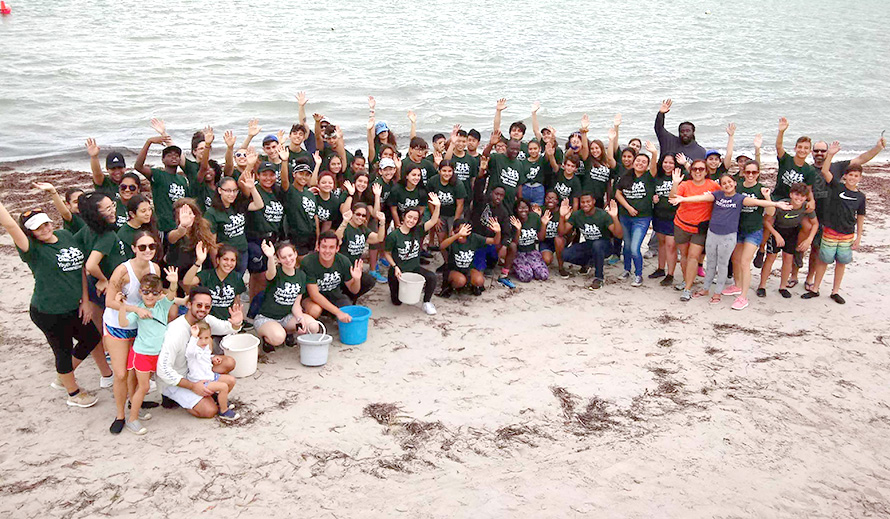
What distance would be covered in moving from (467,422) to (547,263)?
167 inches

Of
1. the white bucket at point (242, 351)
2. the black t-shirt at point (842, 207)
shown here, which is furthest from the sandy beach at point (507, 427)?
the black t-shirt at point (842, 207)

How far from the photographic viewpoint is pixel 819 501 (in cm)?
503

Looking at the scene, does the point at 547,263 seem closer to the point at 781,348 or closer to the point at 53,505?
the point at 781,348

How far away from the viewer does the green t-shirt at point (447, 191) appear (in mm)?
A: 9180

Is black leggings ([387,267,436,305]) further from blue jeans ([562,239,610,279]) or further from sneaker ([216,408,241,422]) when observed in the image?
sneaker ([216,408,241,422])

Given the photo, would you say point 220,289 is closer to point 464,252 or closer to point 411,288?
point 411,288

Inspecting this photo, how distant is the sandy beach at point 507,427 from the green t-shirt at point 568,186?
2.07 metres

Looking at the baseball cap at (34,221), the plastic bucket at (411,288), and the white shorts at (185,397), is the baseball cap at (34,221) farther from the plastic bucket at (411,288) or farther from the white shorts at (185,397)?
the plastic bucket at (411,288)

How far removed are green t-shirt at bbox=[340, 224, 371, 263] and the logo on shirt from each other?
2911 mm

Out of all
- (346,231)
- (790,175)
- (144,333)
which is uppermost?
(790,175)

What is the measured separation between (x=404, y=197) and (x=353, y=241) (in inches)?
53.3

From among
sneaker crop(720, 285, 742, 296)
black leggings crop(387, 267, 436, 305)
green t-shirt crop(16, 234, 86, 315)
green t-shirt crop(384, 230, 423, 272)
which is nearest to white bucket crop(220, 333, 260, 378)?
green t-shirt crop(16, 234, 86, 315)

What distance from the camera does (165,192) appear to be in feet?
26.0

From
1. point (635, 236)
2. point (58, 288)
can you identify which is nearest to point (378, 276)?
point (635, 236)
